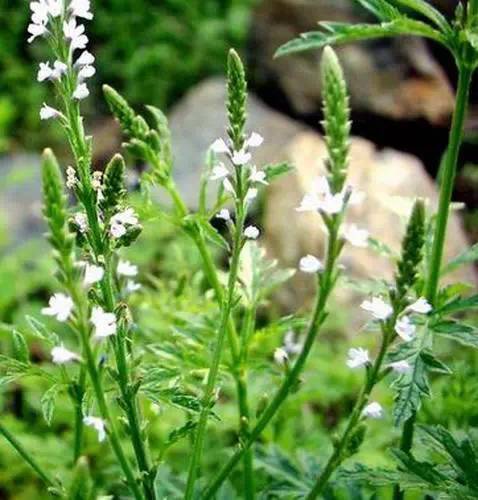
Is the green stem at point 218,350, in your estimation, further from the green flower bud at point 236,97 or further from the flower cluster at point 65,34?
the flower cluster at point 65,34

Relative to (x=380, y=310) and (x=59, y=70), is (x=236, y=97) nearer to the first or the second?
(x=59, y=70)

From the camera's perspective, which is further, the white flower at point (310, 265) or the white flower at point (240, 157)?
the white flower at point (240, 157)

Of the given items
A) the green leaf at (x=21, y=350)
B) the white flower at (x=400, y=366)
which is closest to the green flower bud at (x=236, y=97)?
the white flower at (x=400, y=366)

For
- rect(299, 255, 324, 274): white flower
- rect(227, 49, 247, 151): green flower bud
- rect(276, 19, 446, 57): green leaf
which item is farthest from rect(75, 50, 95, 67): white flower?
rect(299, 255, 324, 274): white flower

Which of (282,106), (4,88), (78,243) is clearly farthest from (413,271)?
(4,88)

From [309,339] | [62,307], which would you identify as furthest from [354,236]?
[62,307]

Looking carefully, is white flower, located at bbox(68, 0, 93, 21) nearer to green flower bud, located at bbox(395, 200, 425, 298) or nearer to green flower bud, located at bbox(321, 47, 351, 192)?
green flower bud, located at bbox(321, 47, 351, 192)

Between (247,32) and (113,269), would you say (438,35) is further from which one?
(247,32)

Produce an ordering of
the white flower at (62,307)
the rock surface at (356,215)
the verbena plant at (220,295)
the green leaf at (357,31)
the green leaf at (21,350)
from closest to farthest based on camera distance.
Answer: the white flower at (62,307) < the verbena plant at (220,295) < the green leaf at (21,350) < the green leaf at (357,31) < the rock surface at (356,215)
